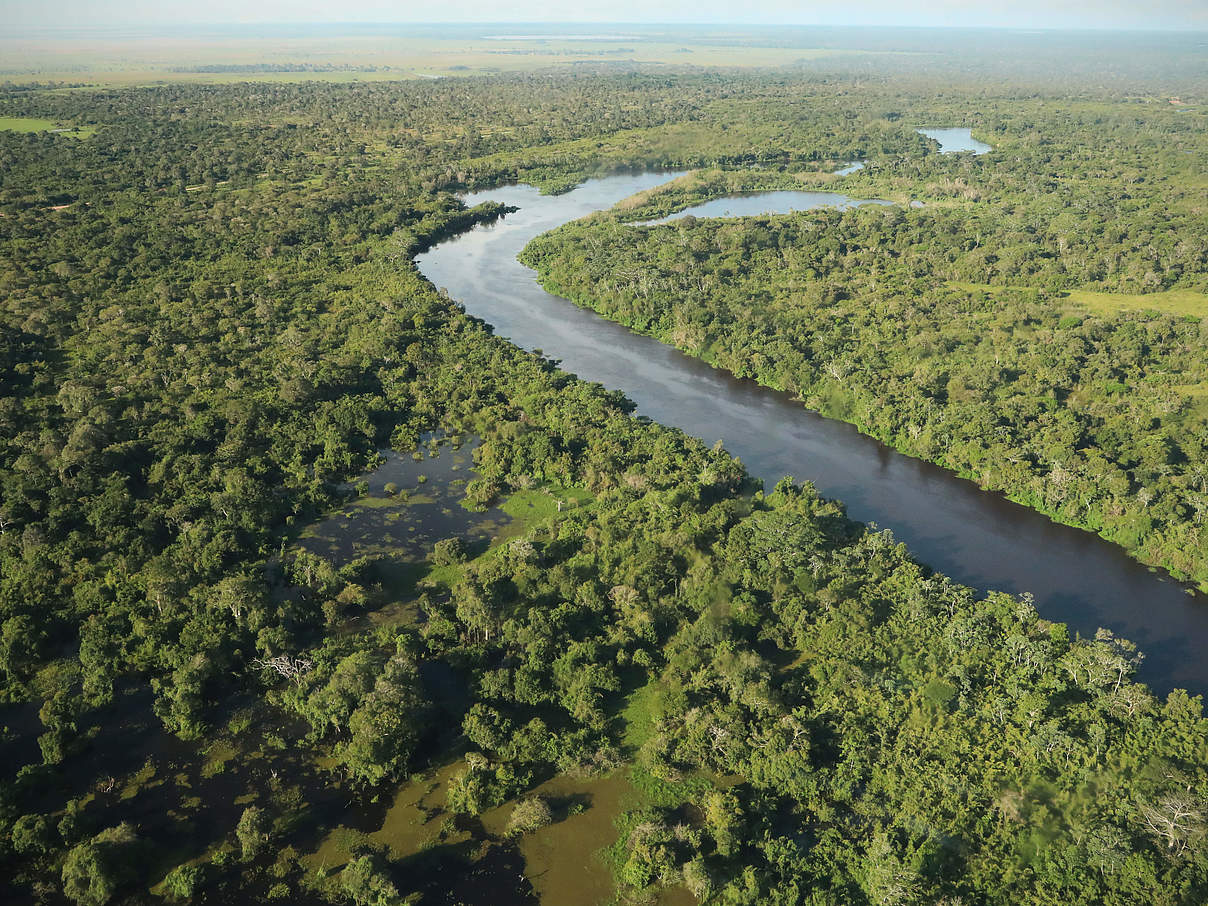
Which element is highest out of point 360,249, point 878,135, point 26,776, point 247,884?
point 878,135

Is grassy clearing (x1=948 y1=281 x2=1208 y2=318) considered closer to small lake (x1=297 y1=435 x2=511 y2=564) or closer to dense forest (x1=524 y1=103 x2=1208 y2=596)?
dense forest (x1=524 y1=103 x2=1208 y2=596)

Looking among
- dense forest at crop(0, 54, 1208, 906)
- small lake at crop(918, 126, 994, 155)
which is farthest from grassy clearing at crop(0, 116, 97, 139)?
small lake at crop(918, 126, 994, 155)

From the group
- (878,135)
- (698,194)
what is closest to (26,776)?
(698,194)

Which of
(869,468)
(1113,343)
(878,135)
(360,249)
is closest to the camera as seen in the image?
(869,468)

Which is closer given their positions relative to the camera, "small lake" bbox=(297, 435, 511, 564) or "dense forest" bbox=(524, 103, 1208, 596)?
"small lake" bbox=(297, 435, 511, 564)

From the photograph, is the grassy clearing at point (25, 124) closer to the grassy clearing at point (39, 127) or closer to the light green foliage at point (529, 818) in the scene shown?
the grassy clearing at point (39, 127)

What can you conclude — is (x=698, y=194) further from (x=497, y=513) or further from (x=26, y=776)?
(x=26, y=776)
